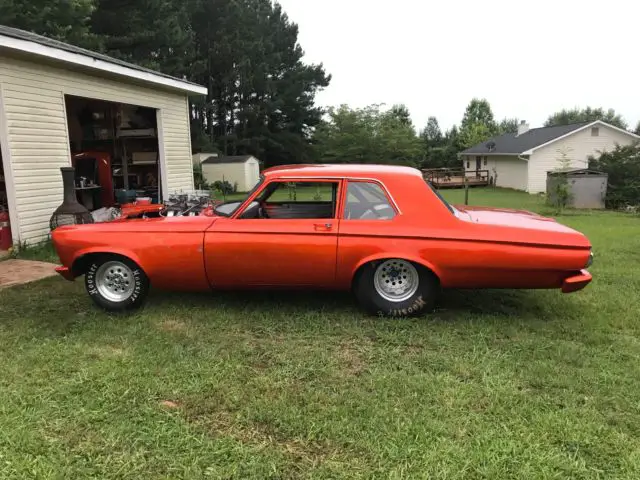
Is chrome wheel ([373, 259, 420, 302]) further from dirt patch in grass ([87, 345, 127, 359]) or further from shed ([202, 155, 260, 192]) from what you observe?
shed ([202, 155, 260, 192])

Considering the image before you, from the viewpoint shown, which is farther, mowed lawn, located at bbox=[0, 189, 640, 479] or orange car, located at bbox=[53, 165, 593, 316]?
orange car, located at bbox=[53, 165, 593, 316]

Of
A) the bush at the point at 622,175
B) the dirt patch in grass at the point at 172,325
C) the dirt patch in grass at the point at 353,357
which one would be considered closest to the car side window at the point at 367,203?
the dirt patch in grass at the point at 353,357

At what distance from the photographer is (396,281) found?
4.69 metres

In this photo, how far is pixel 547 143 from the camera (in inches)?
1233

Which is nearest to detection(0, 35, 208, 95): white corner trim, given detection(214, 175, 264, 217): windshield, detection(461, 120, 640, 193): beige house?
detection(214, 175, 264, 217): windshield

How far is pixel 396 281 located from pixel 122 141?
33.3 ft

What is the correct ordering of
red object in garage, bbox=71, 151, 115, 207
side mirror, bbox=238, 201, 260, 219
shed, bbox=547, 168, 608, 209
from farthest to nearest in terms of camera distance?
shed, bbox=547, 168, 608, 209
red object in garage, bbox=71, 151, 115, 207
side mirror, bbox=238, 201, 260, 219

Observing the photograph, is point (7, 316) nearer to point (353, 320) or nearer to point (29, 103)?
point (353, 320)

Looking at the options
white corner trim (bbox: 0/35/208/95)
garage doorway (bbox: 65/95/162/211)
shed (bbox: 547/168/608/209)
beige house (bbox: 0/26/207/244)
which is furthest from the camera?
shed (bbox: 547/168/608/209)

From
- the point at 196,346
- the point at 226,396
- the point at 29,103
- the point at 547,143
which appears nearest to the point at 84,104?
the point at 29,103

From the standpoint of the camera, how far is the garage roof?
7.45 metres

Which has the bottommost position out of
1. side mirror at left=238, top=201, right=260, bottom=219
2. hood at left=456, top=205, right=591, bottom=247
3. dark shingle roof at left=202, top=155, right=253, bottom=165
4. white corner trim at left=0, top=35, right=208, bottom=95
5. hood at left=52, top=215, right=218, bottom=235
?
hood at left=456, top=205, right=591, bottom=247

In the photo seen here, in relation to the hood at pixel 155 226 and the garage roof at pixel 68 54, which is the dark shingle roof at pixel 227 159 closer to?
the garage roof at pixel 68 54

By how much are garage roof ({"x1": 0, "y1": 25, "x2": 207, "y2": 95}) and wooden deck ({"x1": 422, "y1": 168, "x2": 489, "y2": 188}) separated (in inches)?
1025
